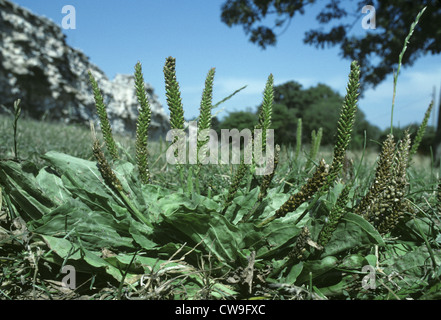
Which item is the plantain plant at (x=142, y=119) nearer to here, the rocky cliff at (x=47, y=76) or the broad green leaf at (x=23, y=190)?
the broad green leaf at (x=23, y=190)

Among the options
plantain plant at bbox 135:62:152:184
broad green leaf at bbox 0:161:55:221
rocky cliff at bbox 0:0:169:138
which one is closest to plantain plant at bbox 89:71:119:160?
plantain plant at bbox 135:62:152:184

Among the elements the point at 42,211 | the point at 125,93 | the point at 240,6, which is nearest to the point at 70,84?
the point at 125,93

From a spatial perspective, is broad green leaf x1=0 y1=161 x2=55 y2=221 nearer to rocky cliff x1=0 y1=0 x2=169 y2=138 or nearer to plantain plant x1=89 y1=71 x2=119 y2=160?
plantain plant x1=89 y1=71 x2=119 y2=160

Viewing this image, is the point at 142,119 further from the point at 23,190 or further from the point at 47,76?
the point at 47,76

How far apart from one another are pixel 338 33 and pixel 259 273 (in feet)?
46.6

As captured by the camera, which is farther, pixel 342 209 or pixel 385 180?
pixel 385 180

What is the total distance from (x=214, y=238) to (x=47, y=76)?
1497cm

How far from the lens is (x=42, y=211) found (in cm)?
161

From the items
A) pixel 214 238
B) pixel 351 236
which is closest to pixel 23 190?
pixel 214 238

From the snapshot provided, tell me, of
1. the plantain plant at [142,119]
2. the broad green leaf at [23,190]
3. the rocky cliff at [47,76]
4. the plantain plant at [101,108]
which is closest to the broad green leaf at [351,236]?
the plantain plant at [142,119]

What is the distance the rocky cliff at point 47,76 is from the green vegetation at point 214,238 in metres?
12.1
